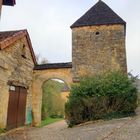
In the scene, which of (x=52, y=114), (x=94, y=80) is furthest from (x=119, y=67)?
(x=52, y=114)

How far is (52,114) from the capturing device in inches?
1178

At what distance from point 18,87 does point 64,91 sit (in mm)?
30286

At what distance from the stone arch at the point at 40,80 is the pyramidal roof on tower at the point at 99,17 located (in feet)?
13.3

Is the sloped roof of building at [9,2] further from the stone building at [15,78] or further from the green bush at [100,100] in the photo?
the green bush at [100,100]

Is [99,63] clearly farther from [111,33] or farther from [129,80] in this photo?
[129,80]

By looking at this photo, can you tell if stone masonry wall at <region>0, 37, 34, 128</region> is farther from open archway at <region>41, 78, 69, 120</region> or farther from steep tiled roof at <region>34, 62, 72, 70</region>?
open archway at <region>41, 78, 69, 120</region>

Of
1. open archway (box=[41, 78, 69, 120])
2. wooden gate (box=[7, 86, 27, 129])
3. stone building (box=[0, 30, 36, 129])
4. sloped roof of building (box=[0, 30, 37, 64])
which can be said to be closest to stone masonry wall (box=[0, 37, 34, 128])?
stone building (box=[0, 30, 36, 129])

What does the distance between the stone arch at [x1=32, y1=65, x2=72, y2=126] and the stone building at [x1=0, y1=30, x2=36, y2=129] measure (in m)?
0.50

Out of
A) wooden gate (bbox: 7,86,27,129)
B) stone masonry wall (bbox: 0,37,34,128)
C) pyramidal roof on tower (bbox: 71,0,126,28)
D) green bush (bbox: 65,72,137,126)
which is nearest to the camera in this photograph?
stone masonry wall (bbox: 0,37,34,128)

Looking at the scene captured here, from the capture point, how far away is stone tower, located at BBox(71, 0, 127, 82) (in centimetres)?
1742

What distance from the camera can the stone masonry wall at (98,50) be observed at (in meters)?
17.4

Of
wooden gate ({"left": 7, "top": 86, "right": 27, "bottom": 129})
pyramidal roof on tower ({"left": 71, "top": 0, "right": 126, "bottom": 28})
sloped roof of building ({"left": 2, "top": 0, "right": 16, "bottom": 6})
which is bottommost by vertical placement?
wooden gate ({"left": 7, "top": 86, "right": 27, "bottom": 129})

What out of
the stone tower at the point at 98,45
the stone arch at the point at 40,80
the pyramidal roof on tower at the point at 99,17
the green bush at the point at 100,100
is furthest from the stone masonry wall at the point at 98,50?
the green bush at the point at 100,100

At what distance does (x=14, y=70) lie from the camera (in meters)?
14.2
